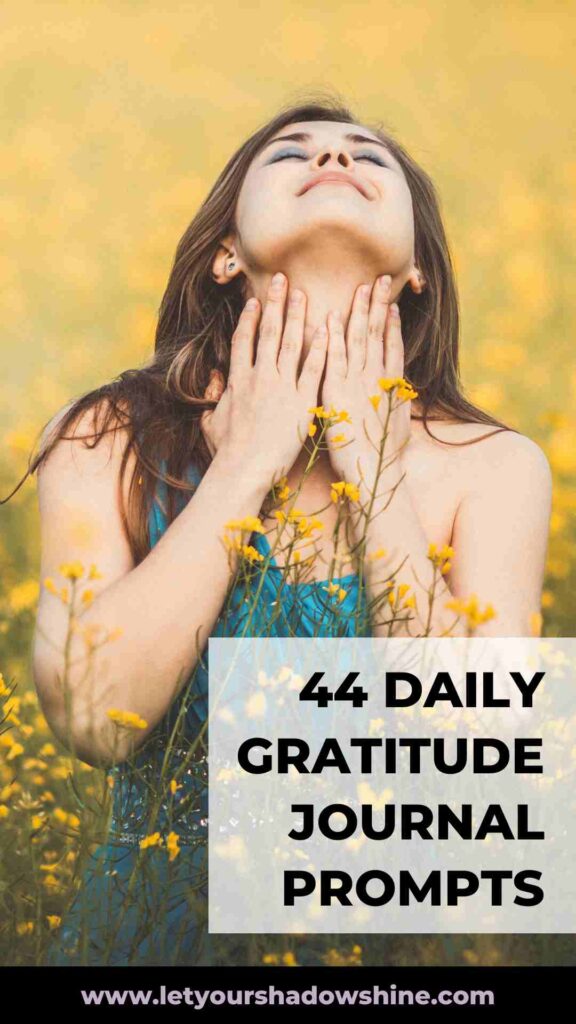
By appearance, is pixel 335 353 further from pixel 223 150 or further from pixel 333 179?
pixel 223 150

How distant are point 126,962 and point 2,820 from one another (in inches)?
21.3

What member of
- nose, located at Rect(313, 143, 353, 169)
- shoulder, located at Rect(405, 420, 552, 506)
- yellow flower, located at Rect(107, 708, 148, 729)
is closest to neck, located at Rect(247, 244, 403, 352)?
nose, located at Rect(313, 143, 353, 169)

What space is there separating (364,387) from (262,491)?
Result: 10.7 inches

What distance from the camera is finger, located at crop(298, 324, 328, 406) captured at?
2166mm

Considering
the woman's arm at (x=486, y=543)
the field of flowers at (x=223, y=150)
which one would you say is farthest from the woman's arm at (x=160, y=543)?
the field of flowers at (x=223, y=150)

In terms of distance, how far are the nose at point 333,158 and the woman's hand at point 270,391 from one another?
8.1 inches

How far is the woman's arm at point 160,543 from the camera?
6.42 ft

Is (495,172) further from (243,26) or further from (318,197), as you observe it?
(318,197)

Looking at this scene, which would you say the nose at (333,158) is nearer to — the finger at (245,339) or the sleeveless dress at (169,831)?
the finger at (245,339)

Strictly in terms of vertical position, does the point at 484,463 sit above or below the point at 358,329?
below

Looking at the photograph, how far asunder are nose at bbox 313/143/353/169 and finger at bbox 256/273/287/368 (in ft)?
0.65

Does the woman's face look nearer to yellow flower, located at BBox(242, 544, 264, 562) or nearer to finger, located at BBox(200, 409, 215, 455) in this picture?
finger, located at BBox(200, 409, 215, 455)

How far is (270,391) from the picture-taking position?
2158mm

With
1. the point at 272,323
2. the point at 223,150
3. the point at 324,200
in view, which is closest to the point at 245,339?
the point at 272,323
